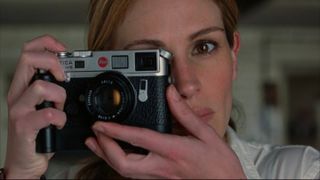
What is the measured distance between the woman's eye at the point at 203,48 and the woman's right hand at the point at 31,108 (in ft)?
0.64

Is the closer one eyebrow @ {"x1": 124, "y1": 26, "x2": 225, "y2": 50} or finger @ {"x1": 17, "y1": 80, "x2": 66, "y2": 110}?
finger @ {"x1": 17, "y1": 80, "x2": 66, "y2": 110}

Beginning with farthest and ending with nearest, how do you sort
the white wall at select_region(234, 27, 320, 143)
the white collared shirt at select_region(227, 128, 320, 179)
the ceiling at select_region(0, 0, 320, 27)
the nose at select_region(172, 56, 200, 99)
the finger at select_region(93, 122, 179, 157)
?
the white wall at select_region(234, 27, 320, 143) → the ceiling at select_region(0, 0, 320, 27) → the white collared shirt at select_region(227, 128, 320, 179) → the nose at select_region(172, 56, 200, 99) → the finger at select_region(93, 122, 179, 157)

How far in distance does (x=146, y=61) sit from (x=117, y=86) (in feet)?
0.16

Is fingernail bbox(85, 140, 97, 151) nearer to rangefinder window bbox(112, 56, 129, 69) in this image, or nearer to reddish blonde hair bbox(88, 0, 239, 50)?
rangefinder window bbox(112, 56, 129, 69)

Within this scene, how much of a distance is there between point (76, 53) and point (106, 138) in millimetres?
118

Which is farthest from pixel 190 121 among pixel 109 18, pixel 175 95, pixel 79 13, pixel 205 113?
pixel 79 13

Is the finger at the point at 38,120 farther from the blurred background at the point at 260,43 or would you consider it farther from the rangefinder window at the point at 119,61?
the blurred background at the point at 260,43

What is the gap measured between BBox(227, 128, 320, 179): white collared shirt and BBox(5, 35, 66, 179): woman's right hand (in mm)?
407

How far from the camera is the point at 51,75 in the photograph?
2.38 ft

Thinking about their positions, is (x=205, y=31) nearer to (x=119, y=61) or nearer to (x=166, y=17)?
(x=166, y=17)

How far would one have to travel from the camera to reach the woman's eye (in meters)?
0.83

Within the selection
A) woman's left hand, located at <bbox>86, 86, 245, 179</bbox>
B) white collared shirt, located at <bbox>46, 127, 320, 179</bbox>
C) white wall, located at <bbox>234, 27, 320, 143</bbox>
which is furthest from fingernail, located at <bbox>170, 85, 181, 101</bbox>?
white wall, located at <bbox>234, 27, 320, 143</bbox>

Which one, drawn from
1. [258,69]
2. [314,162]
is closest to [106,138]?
[314,162]

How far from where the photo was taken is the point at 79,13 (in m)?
3.94
